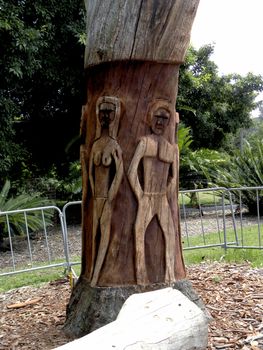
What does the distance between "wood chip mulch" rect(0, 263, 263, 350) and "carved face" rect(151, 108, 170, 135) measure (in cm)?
154

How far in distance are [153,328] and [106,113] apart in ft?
6.00

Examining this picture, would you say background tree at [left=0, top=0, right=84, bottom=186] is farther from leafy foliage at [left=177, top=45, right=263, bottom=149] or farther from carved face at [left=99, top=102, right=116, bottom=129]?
carved face at [left=99, top=102, right=116, bottom=129]

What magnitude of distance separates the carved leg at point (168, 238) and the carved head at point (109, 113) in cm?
66

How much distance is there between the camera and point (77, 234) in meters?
11.0

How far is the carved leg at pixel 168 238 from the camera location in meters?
3.67

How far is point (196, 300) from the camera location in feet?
12.4

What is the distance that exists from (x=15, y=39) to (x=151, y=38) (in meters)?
5.66

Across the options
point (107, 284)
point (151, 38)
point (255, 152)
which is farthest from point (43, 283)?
point (255, 152)

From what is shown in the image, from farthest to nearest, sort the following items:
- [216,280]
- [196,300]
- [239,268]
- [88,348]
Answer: [239,268]
[216,280]
[196,300]
[88,348]

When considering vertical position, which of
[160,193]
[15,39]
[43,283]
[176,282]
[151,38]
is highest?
[15,39]

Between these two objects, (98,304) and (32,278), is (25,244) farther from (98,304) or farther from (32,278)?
(98,304)

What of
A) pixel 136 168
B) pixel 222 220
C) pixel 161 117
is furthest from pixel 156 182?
pixel 222 220

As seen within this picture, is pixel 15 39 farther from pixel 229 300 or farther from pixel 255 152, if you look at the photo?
pixel 255 152

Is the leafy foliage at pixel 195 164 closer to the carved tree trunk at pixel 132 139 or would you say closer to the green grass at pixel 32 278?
the green grass at pixel 32 278
